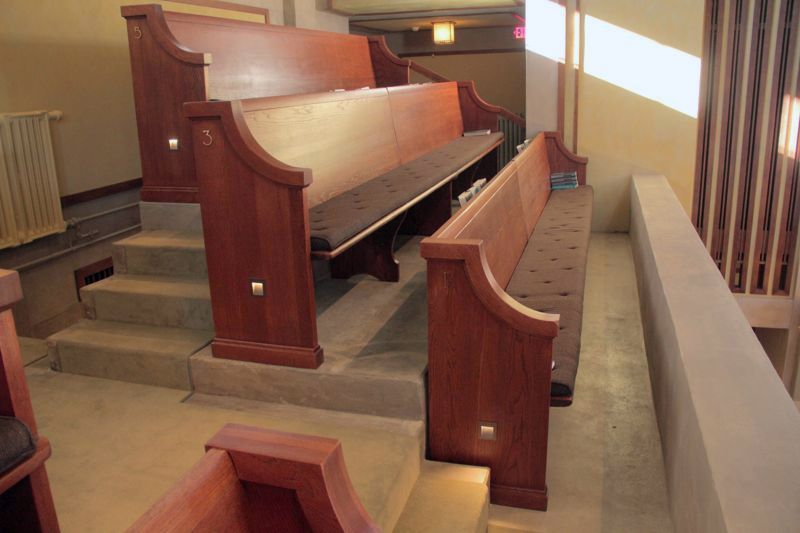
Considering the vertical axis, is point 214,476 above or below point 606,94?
below

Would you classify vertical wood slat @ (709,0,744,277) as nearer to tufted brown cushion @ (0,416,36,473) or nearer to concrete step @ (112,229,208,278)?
concrete step @ (112,229,208,278)

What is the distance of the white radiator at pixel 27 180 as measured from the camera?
3418mm

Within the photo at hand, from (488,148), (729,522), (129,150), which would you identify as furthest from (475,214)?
(129,150)

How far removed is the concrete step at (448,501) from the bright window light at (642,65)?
3.46m

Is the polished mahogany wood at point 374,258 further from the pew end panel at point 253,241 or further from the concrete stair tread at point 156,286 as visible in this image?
Answer: the pew end panel at point 253,241

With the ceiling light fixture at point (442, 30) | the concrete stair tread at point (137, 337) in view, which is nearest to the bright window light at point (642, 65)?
the concrete stair tread at point (137, 337)

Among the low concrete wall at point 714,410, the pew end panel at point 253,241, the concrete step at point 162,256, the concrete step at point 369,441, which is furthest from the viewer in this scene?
the concrete step at point 162,256

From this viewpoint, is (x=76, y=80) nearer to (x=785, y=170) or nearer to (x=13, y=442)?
(x=13, y=442)

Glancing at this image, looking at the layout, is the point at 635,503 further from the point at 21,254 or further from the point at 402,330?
the point at 21,254

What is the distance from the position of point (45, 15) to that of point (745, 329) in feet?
11.9

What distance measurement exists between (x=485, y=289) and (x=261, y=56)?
7.25 feet

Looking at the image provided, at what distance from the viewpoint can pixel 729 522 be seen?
1.22 m

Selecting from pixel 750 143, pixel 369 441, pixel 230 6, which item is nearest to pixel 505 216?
pixel 369 441

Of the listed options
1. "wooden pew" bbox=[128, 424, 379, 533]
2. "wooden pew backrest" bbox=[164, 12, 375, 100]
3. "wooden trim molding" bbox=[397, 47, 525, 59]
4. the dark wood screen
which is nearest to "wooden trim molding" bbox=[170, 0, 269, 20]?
"wooden pew backrest" bbox=[164, 12, 375, 100]
